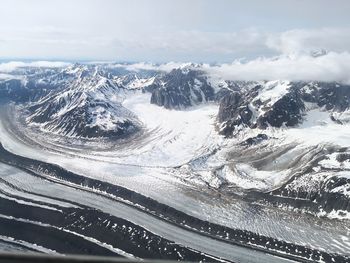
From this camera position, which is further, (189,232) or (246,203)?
(246,203)

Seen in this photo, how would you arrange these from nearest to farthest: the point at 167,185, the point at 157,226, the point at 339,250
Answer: the point at 339,250 → the point at 157,226 → the point at 167,185

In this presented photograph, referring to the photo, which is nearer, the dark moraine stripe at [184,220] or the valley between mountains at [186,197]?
the valley between mountains at [186,197]

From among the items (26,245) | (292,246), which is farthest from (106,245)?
(292,246)

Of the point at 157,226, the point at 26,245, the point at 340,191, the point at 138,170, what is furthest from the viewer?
the point at 138,170

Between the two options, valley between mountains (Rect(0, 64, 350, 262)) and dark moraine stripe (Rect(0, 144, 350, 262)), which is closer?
valley between mountains (Rect(0, 64, 350, 262))

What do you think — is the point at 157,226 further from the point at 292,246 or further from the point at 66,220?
the point at 292,246

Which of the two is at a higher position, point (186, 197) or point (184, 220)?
point (184, 220)

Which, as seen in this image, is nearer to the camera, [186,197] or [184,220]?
[184,220]

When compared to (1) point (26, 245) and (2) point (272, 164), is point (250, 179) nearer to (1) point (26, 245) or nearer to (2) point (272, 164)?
(2) point (272, 164)

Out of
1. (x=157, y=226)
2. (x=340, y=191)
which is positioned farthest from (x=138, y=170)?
(x=340, y=191)
